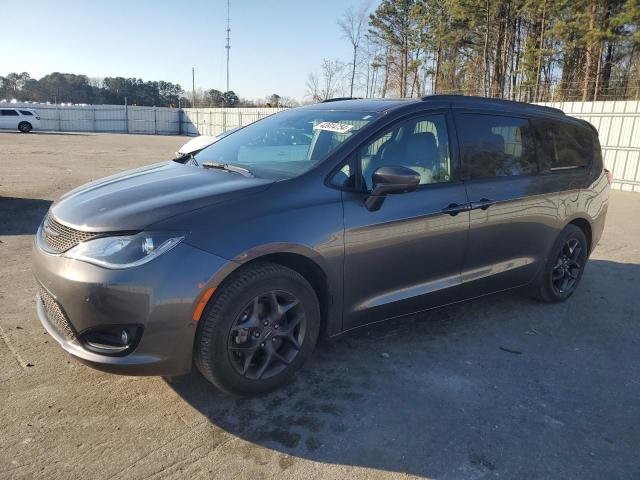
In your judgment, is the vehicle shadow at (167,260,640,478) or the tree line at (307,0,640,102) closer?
the vehicle shadow at (167,260,640,478)

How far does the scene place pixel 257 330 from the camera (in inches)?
115

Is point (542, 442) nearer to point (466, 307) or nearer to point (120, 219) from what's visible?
point (466, 307)

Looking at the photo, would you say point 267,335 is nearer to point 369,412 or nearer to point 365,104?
point 369,412

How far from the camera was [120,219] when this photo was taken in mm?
2699

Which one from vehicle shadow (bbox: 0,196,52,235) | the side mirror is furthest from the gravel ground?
vehicle shadow (bbox: 0,196,52,235)

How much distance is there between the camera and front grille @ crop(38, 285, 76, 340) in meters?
2.70

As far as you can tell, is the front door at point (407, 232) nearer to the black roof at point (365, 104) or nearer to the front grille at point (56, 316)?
the black roof at point (365, 104)

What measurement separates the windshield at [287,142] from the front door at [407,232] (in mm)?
270

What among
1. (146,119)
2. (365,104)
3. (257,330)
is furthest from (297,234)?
(146,119)

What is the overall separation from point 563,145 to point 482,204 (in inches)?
57.8

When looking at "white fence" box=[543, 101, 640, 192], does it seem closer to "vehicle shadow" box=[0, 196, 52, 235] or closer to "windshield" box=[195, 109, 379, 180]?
"windshield" box=[195, 109, 379, 180]

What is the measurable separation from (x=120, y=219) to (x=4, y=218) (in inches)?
234

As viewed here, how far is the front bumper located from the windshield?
0.88m

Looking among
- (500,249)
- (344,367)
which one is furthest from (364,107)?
(344,367)
